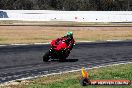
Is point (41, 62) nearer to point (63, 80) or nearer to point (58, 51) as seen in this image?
point (58, 51)

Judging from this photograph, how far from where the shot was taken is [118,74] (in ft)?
50.5

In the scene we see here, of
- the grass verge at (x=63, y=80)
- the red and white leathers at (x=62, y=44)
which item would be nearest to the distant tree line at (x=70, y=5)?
the red and white leathers at (x=62, y=44)

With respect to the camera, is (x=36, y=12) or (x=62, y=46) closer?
(x=62, y=46)

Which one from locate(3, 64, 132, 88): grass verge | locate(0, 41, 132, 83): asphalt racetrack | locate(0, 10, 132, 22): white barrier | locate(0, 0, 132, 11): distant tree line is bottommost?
locate(0, 0, 132, 11): distant tree line

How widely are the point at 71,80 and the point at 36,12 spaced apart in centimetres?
5195


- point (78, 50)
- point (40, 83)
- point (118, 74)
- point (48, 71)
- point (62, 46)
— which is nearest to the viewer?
point (40, 83)

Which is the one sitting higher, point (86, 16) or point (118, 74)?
point (118, 74)

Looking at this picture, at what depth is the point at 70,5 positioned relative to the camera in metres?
94.1

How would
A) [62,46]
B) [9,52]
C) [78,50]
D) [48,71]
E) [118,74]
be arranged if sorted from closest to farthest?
1. [118,74]
2. [48,71]
3. [62,46]
4. [9,52]
5. [78,50]

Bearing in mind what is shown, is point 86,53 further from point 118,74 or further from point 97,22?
point 97,22

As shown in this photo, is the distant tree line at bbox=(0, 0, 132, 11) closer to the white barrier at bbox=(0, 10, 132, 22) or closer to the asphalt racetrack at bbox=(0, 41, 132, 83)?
the white barrier at bbox=(0, 10, 132, 22)

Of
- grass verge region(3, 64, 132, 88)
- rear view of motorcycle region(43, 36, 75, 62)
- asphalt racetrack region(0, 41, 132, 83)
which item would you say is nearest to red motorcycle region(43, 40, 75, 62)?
rear view of motorcycle region(43, 36, 75, 62)

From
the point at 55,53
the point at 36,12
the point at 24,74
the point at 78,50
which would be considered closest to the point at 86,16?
the point at 36,12

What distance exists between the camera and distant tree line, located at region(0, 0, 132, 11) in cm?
9238
